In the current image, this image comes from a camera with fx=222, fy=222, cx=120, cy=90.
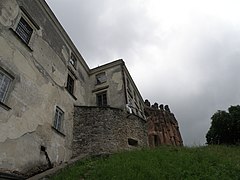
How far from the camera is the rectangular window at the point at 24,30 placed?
11833 millimetres

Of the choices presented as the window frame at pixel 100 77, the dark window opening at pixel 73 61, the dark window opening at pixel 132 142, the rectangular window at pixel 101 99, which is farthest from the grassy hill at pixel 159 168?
the window frame at pixel 100 77

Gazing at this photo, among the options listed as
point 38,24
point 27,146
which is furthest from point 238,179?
point 38,24

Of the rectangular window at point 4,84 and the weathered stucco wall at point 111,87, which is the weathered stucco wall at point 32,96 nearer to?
the rectangular window at point 4,84

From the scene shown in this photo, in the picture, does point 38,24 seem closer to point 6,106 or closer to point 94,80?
point 6,106

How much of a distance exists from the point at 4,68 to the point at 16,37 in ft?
6.80

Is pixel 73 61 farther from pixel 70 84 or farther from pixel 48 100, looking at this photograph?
pixel 48 100

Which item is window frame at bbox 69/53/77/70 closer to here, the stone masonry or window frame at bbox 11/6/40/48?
window frame at bbox 11/6/40/48

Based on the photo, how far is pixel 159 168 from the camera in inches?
303

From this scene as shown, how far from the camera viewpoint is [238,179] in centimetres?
678

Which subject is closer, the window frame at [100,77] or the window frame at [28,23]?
the window frame at [28,23]

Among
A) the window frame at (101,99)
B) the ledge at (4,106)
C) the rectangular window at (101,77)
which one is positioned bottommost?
the ledge at (4,106)

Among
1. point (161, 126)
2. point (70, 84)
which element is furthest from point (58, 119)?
point (161, 126)

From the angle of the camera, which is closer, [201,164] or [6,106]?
[201,164]

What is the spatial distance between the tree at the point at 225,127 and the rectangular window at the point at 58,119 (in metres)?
15.1
